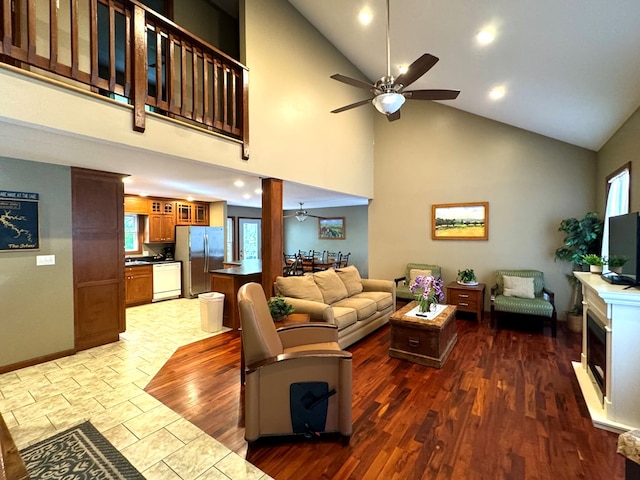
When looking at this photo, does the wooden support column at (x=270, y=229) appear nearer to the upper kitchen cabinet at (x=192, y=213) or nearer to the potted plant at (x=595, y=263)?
the potted plant at (x=595, y=263)

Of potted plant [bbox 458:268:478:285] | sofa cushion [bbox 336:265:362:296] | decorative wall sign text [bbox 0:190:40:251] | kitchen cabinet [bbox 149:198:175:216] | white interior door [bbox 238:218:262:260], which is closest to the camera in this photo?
decorative wall sign text [bbox 0:190:40:251]

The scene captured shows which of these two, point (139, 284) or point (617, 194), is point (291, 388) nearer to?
point (617, 194)

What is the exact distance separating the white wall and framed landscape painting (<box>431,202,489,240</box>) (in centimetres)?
10

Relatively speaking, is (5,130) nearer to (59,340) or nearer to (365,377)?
(59,340)

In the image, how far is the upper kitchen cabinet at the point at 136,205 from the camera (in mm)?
6271

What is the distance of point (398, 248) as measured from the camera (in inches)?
Answer: 257

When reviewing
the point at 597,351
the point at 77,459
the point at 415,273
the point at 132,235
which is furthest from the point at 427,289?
the point at 132,235

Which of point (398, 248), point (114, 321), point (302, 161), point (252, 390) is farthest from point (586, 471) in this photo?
point (114, 321)

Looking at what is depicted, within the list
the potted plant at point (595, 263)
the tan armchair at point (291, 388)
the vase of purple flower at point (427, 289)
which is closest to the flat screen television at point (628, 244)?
the potted plant at point (595, 263)

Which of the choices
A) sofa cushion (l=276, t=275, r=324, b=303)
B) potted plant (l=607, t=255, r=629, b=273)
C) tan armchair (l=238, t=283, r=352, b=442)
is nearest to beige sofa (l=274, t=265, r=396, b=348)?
sofa cushion (l=276, t=275, r=324, b=303)

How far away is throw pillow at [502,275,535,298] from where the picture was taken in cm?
484

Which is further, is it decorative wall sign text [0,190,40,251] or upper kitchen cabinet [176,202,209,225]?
upper kitchen cabinet [176,202,209,225]

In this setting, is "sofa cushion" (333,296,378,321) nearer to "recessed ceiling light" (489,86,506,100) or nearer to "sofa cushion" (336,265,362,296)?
"sofa cushion" (336,265,362,296)

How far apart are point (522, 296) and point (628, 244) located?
2.63 meters
